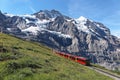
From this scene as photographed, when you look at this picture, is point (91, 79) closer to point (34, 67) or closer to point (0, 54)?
point (34, 67)

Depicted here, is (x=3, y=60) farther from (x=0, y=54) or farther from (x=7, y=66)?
(x=7, y=66)

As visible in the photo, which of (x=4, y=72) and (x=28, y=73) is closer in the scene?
(x=4, y=72)

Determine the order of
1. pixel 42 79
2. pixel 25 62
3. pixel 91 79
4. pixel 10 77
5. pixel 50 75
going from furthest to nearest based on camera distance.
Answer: pixel 91 79, pixel 25 62, pixel 50 75, pixel 42 79, pixel 10 77

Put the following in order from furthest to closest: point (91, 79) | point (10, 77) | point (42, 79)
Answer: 1. point (91, 79)
2. point (42, 79)
3. point (10, 77)

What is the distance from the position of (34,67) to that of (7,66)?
19.4ft

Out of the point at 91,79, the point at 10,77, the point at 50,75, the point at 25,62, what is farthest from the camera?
the point at 91,79

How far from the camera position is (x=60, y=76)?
32750 mm

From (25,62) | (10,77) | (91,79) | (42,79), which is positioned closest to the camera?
(10,77)

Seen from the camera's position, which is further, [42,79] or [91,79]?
[91,79]

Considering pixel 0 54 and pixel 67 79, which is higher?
pixel 0 54

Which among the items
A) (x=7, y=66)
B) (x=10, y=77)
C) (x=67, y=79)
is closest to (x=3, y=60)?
(x=7, y=66)

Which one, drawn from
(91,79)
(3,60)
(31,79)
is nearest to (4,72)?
(31,79)

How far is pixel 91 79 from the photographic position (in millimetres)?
36969

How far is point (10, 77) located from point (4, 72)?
138cm
